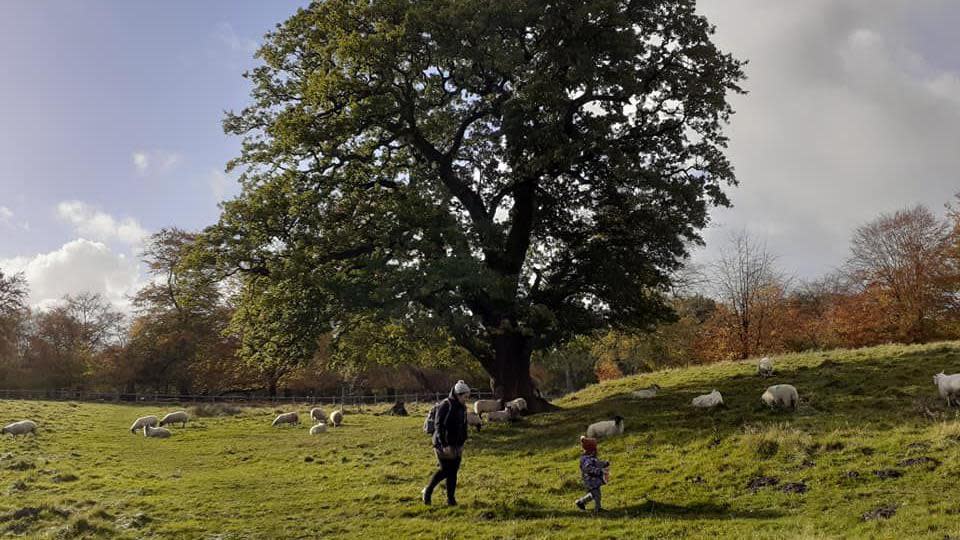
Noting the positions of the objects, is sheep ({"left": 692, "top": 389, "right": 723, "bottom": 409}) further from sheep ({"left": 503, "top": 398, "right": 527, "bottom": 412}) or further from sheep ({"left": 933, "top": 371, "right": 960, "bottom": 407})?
sheep ({"left": 503, "top": 398, "right": 527, "bottom": 412})

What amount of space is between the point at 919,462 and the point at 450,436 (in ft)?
28.0

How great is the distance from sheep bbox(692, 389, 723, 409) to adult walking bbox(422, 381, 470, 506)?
33.4ft

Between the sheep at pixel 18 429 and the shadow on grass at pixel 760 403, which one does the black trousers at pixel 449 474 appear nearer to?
the shadow on grass at pixel 760 403

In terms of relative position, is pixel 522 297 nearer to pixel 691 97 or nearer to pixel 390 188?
pixel 390 188

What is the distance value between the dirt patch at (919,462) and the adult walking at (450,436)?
317 inches

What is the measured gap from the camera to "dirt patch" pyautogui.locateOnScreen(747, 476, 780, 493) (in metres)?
10.8

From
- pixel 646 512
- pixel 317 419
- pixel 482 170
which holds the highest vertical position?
pixel 482 170

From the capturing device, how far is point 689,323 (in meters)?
61.9

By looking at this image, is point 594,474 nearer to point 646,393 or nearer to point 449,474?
point 449,474

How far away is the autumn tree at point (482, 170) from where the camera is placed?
70.3 feet

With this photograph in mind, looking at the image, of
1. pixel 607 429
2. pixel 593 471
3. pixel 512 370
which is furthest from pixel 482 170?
pixel 593 471

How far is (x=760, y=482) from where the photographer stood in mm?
11023

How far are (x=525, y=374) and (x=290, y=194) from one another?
12.1 metres

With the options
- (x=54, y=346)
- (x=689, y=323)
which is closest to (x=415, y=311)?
(x=689, y=323)
